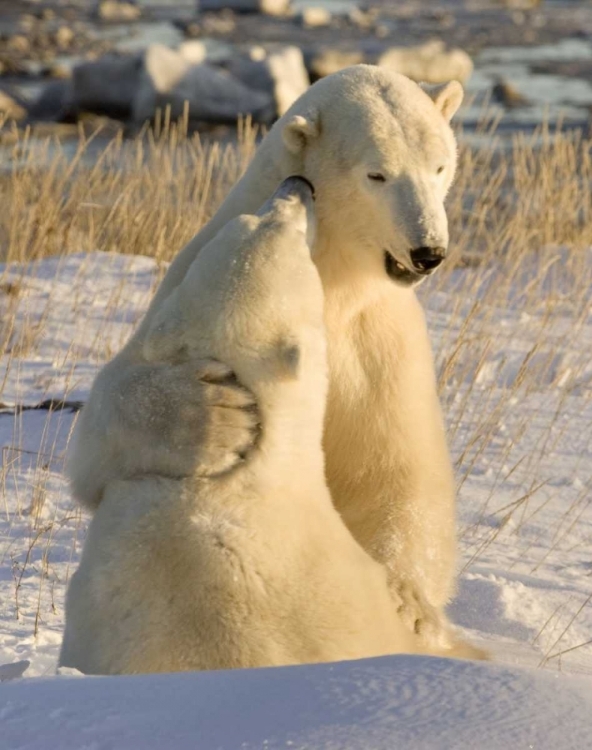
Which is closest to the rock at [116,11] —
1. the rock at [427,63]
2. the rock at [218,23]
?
the rock at [218,23]

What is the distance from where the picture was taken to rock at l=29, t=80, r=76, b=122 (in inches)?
802

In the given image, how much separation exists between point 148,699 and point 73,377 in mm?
4009

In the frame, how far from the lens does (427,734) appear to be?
2062 mm

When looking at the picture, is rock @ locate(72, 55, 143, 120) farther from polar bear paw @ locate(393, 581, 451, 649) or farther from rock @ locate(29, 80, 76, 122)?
polar bear paw @ locate(393, 581, 451, 649)

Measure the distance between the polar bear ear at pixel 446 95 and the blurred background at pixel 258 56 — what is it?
4.10 meters

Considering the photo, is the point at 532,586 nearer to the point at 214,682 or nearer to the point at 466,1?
the point at 214,682

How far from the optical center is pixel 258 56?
78.2 feet

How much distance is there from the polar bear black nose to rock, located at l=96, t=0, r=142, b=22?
3654cm

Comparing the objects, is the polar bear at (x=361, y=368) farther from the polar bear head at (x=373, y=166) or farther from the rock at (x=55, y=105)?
the rock at (x=55, y=105)

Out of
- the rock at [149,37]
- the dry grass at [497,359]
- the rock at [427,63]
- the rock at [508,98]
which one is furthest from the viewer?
the rock at [149,37]

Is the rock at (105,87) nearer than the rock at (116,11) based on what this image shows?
Yes

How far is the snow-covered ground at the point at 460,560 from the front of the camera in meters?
2.12

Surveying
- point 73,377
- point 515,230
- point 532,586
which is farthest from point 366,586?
point 515,230

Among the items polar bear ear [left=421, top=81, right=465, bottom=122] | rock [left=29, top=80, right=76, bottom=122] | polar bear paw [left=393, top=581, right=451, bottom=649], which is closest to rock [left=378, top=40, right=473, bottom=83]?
rock [left=29, top=80, right=76, bottom=122]
